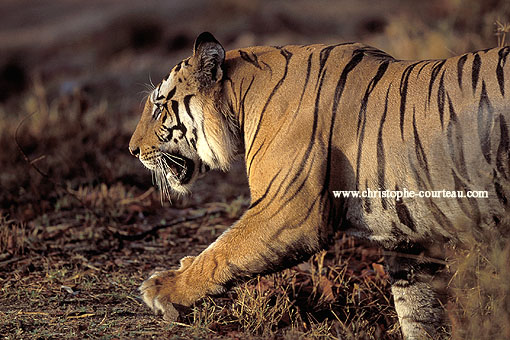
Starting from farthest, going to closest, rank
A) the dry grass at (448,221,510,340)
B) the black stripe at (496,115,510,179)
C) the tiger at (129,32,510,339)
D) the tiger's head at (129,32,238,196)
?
the tiger's head at (129,32,238,196)
the tiger at (129,32,510,339)
the black stripe at (496,115,510,179)
the dry grass at (448,221,510,340)

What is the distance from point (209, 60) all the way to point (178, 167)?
632 millimetres

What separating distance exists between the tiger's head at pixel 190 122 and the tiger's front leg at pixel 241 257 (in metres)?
0.54

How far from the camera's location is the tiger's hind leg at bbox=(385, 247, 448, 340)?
130 inches

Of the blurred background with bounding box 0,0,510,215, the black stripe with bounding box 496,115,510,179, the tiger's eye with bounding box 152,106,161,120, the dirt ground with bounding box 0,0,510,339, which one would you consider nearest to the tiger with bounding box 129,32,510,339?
the black stripe with bounding box 496,115,510,179

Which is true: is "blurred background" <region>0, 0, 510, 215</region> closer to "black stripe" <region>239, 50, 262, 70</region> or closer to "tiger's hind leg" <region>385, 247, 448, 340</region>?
"black stripe" <region>239, 50, 262, 70</region>

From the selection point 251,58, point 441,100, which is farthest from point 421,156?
point 251,58

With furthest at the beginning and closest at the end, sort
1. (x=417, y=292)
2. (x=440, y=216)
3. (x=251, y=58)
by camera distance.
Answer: (x=251, y=58)
(x=417, y=292)
(x=440, y=216)

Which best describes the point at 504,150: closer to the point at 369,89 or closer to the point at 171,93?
the point at 369,89

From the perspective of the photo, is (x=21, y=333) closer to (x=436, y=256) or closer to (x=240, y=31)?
(x=436, y=256)

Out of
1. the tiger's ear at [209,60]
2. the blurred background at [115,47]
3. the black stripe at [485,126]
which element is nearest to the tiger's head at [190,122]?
the tiger's ear at [209,60]

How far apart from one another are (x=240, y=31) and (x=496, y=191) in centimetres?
1006

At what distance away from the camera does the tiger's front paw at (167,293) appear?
A: 3.06 metres

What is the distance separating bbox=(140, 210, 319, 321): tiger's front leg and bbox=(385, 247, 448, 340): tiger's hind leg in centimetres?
61

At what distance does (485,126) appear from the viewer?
9.02ft
